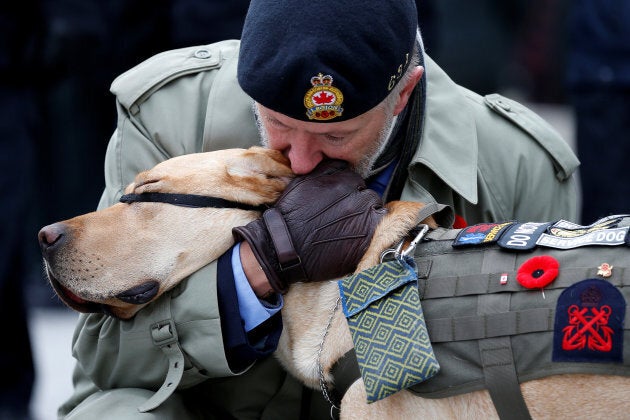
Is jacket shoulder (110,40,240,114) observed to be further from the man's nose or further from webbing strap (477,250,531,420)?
webbing strap (477,250,531,420)

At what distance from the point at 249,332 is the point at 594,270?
2.54 feet

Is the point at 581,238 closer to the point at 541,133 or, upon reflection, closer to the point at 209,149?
the point at 541,133

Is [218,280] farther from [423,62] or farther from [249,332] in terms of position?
[423,62]

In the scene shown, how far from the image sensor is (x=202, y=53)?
2.87 meters

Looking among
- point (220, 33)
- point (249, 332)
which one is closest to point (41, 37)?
point (220, 33)

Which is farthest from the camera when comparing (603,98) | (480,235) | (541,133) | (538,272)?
(603,98)

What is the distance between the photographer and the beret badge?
2.25m

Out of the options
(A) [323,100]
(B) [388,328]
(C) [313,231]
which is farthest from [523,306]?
(A) [323,100]

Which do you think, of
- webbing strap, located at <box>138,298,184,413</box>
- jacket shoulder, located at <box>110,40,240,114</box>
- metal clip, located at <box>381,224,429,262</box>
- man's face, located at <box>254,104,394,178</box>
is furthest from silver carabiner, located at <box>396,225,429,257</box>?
jacket shoulder, located at <box>110,40,240,114</box>

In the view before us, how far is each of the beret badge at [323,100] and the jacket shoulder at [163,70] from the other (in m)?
0.59

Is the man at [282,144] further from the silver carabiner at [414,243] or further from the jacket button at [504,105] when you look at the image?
the silver carabiner at [414,243]

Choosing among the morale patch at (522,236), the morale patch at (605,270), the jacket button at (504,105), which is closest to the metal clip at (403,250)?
the morale patch at (522,236)

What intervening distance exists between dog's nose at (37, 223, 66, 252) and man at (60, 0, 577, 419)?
28cm

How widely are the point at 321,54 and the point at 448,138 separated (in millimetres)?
581
